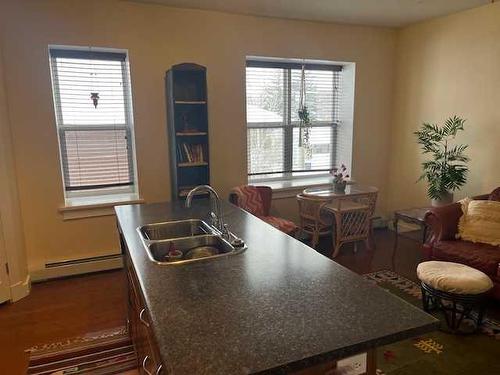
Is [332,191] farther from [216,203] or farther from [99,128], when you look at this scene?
[99,128]

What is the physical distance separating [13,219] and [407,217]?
3.58 metres

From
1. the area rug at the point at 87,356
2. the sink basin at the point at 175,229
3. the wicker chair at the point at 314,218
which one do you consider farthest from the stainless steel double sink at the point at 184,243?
the wicker chair at the point at 314,218

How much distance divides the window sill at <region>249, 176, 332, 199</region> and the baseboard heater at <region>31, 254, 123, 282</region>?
1.84 m

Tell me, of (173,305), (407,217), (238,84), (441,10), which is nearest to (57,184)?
(238,84)

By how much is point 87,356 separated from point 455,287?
2473 mm

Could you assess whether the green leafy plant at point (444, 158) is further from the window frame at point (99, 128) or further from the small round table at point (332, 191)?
the window frame at point (99, 128)

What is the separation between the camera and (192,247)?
76.5 inches

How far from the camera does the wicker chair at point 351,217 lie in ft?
12.9

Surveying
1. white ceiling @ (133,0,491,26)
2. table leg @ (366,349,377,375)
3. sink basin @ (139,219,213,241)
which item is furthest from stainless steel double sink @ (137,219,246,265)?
white ceiling @ (133,0,491,26)

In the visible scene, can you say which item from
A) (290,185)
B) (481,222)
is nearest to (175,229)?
(290,185)

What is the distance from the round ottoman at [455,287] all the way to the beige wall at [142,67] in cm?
209

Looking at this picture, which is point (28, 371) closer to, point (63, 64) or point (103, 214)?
point (103, 214)

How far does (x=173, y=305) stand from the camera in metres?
1.21

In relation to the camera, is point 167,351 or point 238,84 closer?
point 167,351
